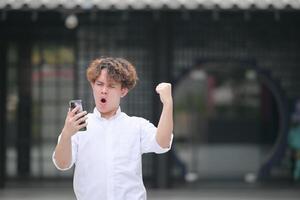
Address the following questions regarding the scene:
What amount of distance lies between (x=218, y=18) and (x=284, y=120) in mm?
2061

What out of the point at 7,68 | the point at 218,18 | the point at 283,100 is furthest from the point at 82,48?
the point at 283,100

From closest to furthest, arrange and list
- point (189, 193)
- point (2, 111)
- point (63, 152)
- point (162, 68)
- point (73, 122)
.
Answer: point (73, 122) → point (63, 152) → point (189, 193) → point (162, 68) → point (2, 111)

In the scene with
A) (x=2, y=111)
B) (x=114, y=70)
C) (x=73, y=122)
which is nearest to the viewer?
(x=73, y=122)

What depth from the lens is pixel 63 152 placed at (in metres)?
3.77

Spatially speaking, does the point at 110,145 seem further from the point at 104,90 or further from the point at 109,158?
the point at 104,90

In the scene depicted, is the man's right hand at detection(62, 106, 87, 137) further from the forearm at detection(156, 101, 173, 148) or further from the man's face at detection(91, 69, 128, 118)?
the forearm at detection(156, 101, 173, 148)

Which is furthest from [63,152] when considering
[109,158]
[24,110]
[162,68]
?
[24,110]

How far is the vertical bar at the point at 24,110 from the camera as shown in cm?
1267

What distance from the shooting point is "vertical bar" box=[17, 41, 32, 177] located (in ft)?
41.6

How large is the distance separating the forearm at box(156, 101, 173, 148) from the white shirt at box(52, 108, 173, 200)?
0.05m

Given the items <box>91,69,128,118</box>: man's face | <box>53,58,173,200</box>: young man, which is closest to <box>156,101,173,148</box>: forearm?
<box>53,58,173,200</box>: young man

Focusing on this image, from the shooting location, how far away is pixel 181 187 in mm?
12273

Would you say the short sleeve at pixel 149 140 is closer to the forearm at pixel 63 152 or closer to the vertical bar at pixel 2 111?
the forearm at pixel 63 152

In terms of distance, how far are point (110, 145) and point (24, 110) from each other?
30.0ft
